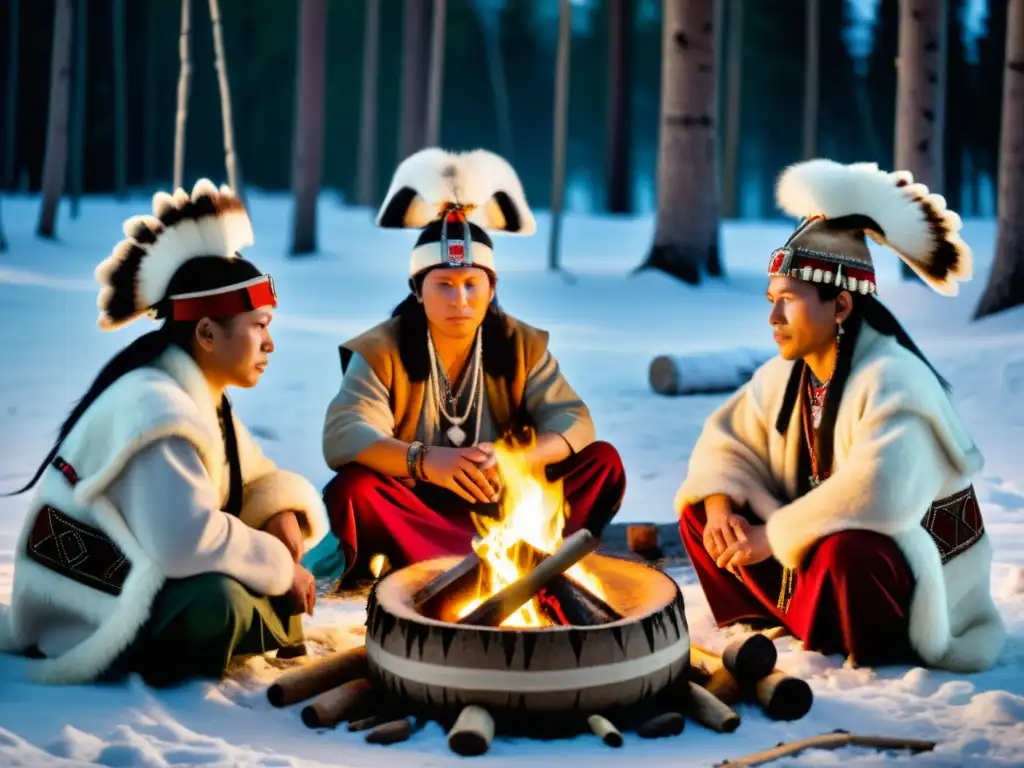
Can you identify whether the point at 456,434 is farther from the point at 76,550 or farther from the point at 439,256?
the point at 76,550

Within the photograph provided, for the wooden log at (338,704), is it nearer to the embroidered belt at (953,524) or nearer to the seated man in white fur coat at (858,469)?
the seated man in white fur coat at (858,469)

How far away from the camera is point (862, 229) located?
444 cm

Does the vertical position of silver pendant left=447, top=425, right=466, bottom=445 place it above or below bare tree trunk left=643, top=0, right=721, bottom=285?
below

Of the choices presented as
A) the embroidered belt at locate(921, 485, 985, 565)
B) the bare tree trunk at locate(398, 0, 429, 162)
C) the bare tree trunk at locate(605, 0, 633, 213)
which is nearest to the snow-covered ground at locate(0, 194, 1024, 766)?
the embroidered belt at locate(921, 485, 985, 565)

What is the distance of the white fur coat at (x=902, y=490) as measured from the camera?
4199 mm

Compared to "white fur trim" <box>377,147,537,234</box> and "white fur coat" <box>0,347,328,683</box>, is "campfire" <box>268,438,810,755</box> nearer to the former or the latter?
"white fur coat" <box>0,347,328,683</box>

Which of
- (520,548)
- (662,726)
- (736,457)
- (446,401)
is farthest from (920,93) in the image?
(662,726)

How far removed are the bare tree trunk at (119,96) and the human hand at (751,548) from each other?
16378 mm

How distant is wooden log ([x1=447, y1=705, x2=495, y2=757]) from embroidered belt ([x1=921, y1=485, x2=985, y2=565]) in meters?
1.61

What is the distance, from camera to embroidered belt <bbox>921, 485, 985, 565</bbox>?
4375mm

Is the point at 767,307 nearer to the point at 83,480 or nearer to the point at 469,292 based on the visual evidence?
the point at 469,292

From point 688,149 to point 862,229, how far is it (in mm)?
8976

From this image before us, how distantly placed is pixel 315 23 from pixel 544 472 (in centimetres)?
1101

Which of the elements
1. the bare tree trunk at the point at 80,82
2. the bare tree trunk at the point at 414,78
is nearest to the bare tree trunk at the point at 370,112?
the bare tree trunk at the point at 414,78
